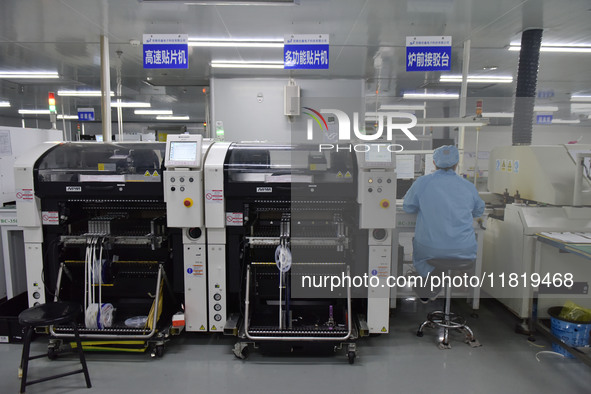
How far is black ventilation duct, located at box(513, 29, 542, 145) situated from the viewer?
4.07 meters

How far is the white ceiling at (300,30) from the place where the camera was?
3.92 meters

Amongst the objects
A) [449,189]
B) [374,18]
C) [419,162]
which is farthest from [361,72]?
[449,189]

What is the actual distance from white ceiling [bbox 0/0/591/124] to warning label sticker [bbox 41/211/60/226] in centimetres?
224

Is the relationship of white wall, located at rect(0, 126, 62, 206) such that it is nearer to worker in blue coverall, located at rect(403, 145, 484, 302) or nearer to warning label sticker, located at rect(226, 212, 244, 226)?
warning label sticker, located at rect(226, 212, 244, 226)

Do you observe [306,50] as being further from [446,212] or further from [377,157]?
[446,212]

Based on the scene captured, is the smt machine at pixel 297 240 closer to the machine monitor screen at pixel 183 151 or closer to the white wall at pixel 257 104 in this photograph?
the machine monitor screen at pixel 183 151

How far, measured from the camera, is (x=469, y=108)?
10.7 metres

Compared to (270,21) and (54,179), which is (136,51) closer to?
(270,21)

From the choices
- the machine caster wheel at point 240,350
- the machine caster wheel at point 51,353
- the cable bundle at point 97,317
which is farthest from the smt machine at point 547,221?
the machine caster wheel at point 51,353

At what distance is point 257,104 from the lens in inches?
261

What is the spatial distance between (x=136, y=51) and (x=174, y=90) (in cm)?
343

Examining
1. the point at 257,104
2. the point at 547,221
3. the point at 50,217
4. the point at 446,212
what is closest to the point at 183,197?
the point at 50,217

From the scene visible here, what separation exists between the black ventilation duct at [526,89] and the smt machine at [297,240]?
2.22 metres

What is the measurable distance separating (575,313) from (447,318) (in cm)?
98
